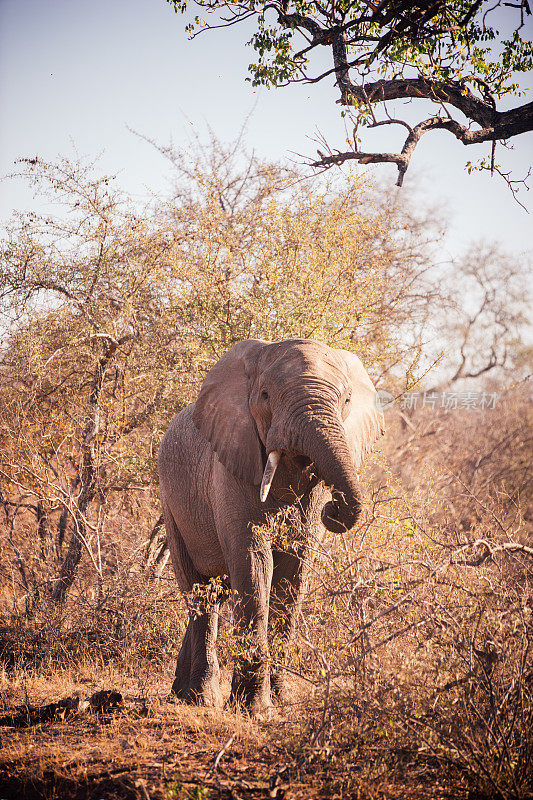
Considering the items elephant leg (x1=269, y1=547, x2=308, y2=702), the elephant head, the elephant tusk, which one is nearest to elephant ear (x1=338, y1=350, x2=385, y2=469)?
the elephant head

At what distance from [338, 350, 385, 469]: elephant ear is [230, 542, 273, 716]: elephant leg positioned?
45.0 inches

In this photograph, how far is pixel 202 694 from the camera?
21.6 ft

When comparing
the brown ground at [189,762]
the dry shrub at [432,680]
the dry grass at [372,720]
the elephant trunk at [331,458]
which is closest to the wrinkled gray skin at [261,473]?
the elephant trunk at [331,458]

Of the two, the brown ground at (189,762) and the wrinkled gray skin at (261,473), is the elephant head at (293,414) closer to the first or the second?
the wrinkled gray skin at (261,473)

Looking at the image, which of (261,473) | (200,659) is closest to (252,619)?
(261,473)

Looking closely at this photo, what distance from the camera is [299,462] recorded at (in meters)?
5.73

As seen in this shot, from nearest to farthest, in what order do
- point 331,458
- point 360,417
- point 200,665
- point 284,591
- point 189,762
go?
point 189,762
point 331,458
point 284,591
point 360,417
point 200,665

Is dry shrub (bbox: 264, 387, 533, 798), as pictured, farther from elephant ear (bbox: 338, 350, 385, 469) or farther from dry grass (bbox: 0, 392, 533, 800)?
elephant ear (bbox: 338, 350, 385, 469)

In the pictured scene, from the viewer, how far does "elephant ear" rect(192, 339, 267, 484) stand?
19.6ft

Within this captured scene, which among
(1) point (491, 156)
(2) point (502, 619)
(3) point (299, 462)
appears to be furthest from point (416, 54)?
(2) point (502, 619)

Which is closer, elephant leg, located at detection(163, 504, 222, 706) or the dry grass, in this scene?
the dry grass

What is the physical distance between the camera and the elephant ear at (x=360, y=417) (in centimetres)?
616

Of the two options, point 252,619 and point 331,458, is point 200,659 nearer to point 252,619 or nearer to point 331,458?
point 252,619

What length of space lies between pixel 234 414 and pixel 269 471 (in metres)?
0.81
